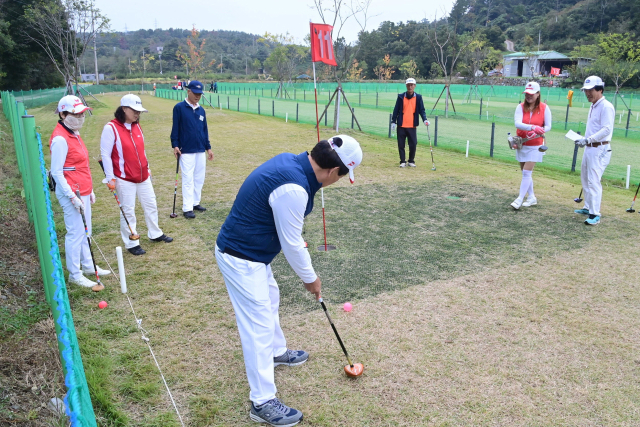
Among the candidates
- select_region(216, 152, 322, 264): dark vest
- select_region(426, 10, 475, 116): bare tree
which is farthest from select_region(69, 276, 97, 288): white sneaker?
select_region(426, 10, 475, 116): bare tree

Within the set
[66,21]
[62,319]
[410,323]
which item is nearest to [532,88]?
[410,323]

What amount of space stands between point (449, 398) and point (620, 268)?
3.57m

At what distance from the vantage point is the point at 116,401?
342 centimetres

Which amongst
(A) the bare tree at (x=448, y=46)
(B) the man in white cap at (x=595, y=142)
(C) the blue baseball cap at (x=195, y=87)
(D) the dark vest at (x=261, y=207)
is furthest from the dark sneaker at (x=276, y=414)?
(A) the bare tree at (x=448, y=46)

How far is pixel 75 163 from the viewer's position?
506cm

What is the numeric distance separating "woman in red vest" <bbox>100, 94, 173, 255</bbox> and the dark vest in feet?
10.2

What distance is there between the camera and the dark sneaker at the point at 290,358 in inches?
152

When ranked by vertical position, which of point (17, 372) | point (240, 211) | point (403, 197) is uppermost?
point (240, 211)

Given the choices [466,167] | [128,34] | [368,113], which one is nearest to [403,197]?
[466,167]

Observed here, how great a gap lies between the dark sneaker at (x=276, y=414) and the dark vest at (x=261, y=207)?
0.96 m

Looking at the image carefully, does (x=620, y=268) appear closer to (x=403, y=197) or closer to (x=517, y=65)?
(x=403, y=197)

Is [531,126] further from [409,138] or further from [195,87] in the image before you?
[195,87]

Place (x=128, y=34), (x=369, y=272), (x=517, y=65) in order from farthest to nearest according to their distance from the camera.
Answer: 1. (x=128, y=34)
2. (x=517, y=65)
3. (x=369, y=272)

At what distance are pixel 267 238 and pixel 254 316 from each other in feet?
1.69
